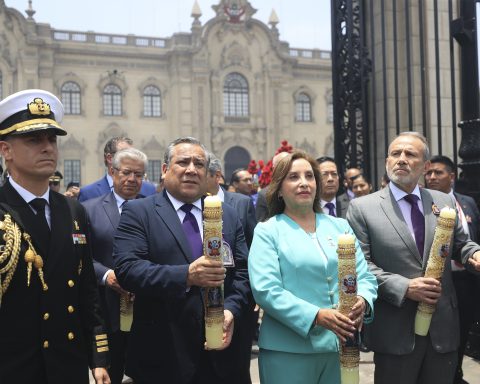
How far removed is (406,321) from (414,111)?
436 cm

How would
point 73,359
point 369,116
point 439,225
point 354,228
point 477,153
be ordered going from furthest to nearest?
point 369,116 < point 477,153 < point 354,228 < point 439,225 < point 73,359

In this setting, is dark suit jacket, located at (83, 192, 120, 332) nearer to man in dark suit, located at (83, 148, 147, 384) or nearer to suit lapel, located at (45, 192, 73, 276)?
man in dark suit, located at (83, 148, 147, 384)

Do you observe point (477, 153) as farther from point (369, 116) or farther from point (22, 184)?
point (22, 184)

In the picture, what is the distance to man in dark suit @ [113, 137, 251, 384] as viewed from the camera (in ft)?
8.80

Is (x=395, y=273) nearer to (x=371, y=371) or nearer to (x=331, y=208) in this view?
(x=371, y=371)

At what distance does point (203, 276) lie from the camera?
2572 mm


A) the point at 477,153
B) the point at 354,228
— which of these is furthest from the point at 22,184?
the point at 477,153

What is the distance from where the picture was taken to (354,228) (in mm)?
3404

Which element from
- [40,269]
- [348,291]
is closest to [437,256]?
[348,291]

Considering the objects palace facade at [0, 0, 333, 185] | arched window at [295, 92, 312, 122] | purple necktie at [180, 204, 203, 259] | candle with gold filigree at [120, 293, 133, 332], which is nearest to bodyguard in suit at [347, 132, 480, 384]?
purple necktie at [180, 204, 203, 259]

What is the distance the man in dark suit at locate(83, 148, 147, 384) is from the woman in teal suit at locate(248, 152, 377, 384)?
1203mm

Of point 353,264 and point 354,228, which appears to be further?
point 354,228

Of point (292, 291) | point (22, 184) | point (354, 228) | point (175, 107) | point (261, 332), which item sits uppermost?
point (175, 107)

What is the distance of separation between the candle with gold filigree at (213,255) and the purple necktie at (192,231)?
305mm
